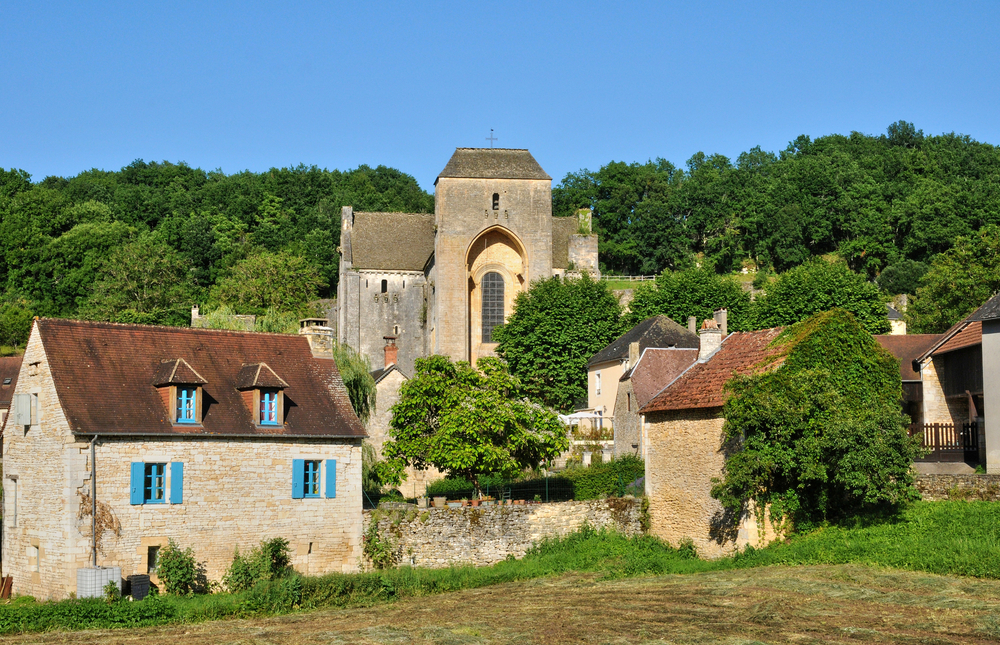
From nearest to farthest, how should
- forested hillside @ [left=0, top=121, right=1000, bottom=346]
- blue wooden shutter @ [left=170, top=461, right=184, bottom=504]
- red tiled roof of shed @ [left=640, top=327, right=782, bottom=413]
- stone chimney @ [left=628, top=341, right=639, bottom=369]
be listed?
1. blue wooden shutter @ [left=170, top=461, right=184, bottom=504]
2. red tiled roof of shed @ [left=640, top=327, right=782, bottom=413]
3. stone chimney @ [left=628, top=341, right=639, bottom=369]
4. forested hillside @ [left=0, top=121, right=1000, bottom=346]

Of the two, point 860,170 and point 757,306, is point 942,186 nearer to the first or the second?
point 860,170

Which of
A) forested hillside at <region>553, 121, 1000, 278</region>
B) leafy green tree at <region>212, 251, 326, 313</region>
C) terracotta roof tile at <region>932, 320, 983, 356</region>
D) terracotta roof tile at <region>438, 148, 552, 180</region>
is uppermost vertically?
forested hillside at <region>553, 121, 1000, 278</region>

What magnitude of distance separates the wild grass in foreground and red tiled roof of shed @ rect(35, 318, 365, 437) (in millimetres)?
4021

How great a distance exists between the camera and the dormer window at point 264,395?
26.4 metres

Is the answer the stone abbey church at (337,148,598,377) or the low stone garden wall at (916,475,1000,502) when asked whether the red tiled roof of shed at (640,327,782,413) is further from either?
the stone abbey church at (337,148,598,377)

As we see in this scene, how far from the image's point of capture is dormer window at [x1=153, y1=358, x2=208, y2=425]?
25.2 metres

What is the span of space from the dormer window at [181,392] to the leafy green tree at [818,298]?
3491 cm

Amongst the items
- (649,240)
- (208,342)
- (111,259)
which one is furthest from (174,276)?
(208,342)

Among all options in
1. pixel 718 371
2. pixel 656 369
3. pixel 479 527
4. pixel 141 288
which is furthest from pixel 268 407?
pixel 141 288

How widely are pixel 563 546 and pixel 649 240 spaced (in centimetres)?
7095

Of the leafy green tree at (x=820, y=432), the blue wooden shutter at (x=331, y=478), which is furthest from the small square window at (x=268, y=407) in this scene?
the leafy green tree at (x=820, y=432)

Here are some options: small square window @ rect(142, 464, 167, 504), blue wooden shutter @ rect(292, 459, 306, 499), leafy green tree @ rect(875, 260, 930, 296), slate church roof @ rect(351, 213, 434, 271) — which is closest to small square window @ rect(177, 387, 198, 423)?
small square window @ rect(142, 464, 167, 504)

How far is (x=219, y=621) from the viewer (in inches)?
813

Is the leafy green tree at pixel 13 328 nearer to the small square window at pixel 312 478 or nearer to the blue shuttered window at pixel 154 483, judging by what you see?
the small square window at pixel 312 478
